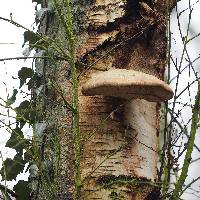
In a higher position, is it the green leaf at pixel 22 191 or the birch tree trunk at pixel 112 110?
the birch tree trunk at pixel 112 110

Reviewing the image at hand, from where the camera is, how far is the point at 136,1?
6.12 ft

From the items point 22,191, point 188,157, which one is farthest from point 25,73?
point 188,157

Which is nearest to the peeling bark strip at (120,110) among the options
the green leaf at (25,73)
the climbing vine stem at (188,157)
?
the climbing vine stem at (188,157)

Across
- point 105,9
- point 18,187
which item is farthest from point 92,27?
point 18,187

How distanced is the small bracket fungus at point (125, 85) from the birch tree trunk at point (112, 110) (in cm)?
5

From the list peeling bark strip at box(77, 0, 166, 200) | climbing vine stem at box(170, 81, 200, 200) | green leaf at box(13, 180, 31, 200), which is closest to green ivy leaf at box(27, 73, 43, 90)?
peeling bark strip at box(77, 0, 166, 200)

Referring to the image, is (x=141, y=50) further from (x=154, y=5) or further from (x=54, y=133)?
(x=54, y=133)

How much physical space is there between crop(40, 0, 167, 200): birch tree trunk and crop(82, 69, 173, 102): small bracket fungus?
53mm

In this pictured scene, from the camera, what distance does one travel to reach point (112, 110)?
1.73m

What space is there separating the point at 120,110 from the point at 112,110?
3 centimetres

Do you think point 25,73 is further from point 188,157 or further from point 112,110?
point 188,157

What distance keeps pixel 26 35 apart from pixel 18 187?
698 mm

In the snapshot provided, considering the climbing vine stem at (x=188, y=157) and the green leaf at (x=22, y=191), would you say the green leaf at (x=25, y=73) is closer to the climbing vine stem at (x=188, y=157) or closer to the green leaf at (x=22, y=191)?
the green leaf at (x=22, y=191)

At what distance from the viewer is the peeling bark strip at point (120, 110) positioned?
1633mm
